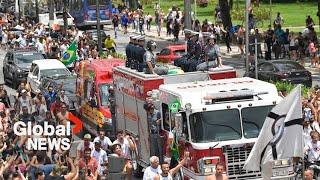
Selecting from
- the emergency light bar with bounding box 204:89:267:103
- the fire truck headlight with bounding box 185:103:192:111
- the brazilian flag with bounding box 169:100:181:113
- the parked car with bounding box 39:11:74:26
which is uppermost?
the emergency light bar with bounding box 204:89:267:103

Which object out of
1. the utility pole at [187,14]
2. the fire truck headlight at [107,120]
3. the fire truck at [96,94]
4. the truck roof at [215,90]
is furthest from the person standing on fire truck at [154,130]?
the utility pole at [187,14]

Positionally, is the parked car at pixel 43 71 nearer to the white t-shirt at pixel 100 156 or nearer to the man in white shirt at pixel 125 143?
the man in white shirt at pixel 125 143

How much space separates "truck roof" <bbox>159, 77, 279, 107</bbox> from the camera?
17562 millimetres

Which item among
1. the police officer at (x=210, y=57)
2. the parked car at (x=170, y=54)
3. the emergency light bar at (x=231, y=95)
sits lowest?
the parked car at (x=170, y=54)

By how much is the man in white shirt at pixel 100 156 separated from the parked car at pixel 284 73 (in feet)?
48.5

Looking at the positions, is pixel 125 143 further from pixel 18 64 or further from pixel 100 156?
pixel 18 64

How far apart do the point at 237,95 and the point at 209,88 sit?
87 cm

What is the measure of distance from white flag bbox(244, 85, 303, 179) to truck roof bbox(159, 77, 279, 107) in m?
2.42

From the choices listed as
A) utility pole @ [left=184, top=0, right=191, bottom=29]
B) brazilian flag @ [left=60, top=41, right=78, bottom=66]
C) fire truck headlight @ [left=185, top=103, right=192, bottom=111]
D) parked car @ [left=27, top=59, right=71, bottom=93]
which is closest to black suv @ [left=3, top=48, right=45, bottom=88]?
brazilian flag @ [left=60, top=41, right=78, bottom=66]

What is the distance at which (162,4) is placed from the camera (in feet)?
309

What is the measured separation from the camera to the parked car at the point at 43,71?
3366 cm

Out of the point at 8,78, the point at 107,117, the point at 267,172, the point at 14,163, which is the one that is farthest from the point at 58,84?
the point at 267,172

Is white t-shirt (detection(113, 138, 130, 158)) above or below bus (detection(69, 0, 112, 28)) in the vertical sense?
above

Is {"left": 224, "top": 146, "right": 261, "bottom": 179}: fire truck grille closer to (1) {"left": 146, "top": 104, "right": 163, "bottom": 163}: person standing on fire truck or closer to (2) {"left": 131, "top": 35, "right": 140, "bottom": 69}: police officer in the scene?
(1) {"left": 146, "top": 104, "right": 163, "bottom": 163}: person standing on fire truck
